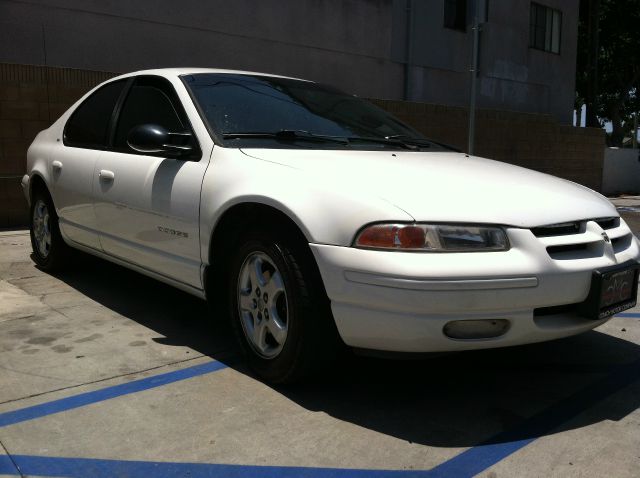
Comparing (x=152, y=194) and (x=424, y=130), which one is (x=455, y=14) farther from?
(x=152, y=194)

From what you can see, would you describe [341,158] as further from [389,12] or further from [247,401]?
[389,12]

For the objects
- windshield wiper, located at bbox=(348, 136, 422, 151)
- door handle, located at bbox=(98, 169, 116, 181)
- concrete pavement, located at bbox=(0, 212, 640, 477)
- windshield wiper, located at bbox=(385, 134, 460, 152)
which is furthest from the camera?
door handle, located at bbox=(98, 169, 116, 181)

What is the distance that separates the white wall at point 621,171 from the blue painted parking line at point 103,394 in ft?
57.4

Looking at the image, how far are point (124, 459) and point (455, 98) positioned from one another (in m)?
15.2

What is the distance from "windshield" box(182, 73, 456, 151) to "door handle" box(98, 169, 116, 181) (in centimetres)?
81

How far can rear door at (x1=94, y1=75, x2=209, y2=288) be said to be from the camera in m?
3.82

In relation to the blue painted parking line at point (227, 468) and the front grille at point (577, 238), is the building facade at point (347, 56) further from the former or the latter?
the front grille at point (577, 238)

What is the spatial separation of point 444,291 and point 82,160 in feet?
10.3

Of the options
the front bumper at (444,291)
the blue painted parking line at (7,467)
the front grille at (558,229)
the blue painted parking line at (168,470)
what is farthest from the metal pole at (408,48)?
the blue painted parking line at (7,467)

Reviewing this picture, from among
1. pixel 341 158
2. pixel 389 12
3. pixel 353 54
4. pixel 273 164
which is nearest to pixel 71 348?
pixel 273 164

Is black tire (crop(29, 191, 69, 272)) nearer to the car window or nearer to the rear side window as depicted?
the rear side window

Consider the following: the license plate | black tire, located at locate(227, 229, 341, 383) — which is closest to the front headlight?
black tire, located at locate(227, 229, 341, 383)

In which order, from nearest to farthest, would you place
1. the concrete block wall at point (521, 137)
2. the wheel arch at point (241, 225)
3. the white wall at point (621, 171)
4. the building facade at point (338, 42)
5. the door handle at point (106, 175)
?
the wheel arch at point (241, 225) < the door handle at point (106, 175) < the building facade at point (338, 42) < the concrete block wall at point (521, 137) < the white wall at point (621, 171)

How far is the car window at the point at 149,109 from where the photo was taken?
13.8 feet
